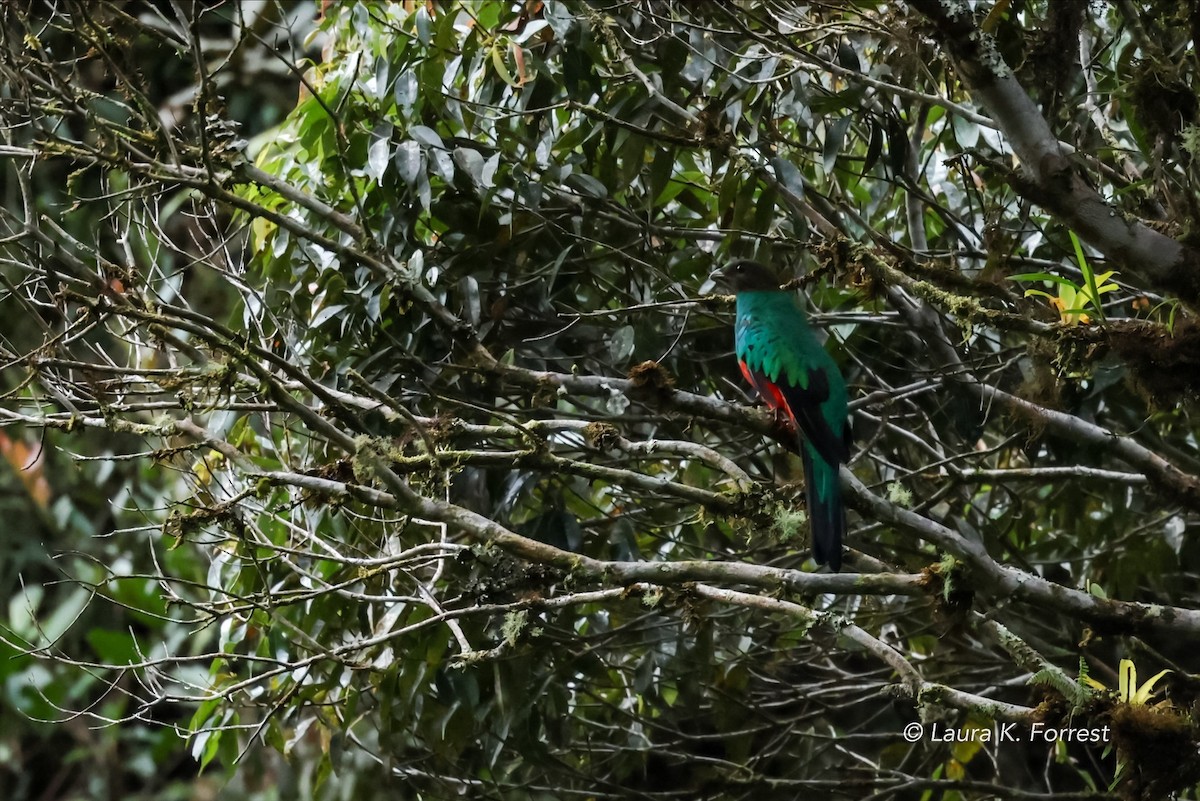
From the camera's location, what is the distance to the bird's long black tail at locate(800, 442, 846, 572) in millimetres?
3730

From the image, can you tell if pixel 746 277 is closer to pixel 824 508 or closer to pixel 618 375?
pixel 618 375

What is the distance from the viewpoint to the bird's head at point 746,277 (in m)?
4.59

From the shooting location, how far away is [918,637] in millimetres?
5977

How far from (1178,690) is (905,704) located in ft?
8.90

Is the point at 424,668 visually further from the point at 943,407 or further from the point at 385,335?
the point at 943,407

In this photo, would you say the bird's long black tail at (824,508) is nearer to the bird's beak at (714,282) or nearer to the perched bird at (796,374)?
the perched bird at (796,374)

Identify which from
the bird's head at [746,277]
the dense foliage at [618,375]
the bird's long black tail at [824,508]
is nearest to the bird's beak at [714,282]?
the bird's head at [746,277]

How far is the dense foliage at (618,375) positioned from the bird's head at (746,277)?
0.15 meters

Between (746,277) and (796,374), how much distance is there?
54 cm

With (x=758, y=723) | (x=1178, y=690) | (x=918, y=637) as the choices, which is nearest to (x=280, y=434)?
(x=758, y=723)

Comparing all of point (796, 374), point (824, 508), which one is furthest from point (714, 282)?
point (824, 508)

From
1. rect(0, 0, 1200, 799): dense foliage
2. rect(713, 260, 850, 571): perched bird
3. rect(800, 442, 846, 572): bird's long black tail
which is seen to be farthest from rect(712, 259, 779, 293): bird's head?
rect(800, 442, 846, 572): bird's long black tail

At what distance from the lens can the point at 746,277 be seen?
4691 mm

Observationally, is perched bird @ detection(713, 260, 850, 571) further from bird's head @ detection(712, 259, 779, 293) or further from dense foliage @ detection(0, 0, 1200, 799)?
→ dense foliage @ detection(0, 0, 1200, 799)
